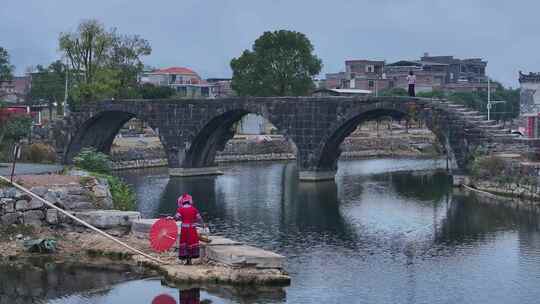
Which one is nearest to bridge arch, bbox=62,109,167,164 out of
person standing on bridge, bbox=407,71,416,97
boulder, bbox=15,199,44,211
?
person standing on bridge, bbox=407,71,416,97

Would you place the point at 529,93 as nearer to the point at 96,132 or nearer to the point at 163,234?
the point at 96,132

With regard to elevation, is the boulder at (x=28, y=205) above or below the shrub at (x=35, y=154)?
below

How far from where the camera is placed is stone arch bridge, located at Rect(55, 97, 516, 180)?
5716cm

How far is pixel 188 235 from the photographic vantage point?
2814cm

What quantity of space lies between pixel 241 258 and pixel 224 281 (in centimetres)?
106

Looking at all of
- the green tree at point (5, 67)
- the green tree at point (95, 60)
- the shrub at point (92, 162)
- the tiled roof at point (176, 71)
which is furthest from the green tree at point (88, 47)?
the tiled roof at point (176, 71)

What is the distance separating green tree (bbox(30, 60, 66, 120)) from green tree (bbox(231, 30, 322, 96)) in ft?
93.6

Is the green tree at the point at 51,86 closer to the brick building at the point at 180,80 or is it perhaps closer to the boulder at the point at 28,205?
the brick building at the point at 180,80

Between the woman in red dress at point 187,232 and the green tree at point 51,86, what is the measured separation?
3598 inches

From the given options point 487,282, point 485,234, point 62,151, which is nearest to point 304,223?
point 485,234

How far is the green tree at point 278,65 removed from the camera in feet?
335

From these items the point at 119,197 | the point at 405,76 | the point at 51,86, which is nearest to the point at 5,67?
the point at 51,86

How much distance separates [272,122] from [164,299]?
4040cm

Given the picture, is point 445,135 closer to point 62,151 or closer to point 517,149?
point 517,149
